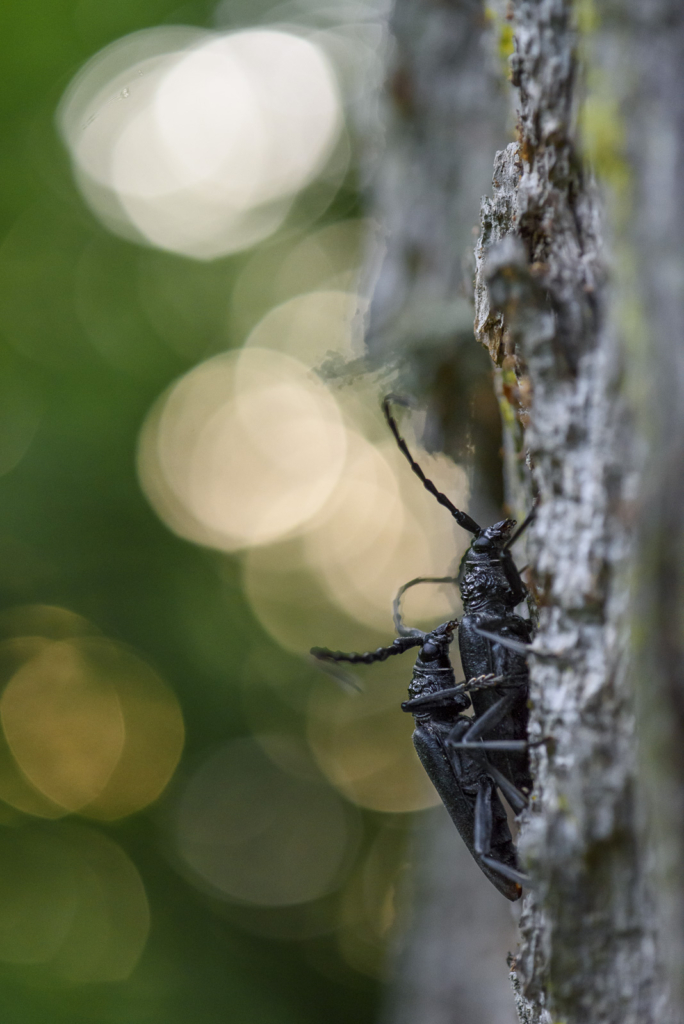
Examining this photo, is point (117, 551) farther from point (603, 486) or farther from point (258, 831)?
point (603, 486)

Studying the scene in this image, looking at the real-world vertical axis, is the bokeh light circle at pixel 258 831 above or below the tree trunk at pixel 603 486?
below

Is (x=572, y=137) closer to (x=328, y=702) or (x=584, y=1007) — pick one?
(x=584, y=1007)

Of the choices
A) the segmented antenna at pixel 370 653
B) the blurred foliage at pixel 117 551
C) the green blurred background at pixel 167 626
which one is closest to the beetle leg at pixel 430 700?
the segmented antenna at pixel 370 653

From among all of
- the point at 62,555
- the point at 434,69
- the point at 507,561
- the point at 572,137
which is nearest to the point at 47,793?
the point at 62,555

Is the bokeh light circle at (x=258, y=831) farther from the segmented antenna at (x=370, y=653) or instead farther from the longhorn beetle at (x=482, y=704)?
the longhorn beetle at (x=482, y=704)

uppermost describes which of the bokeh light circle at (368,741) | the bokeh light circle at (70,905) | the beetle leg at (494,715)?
the beetle leg at (494,715)
